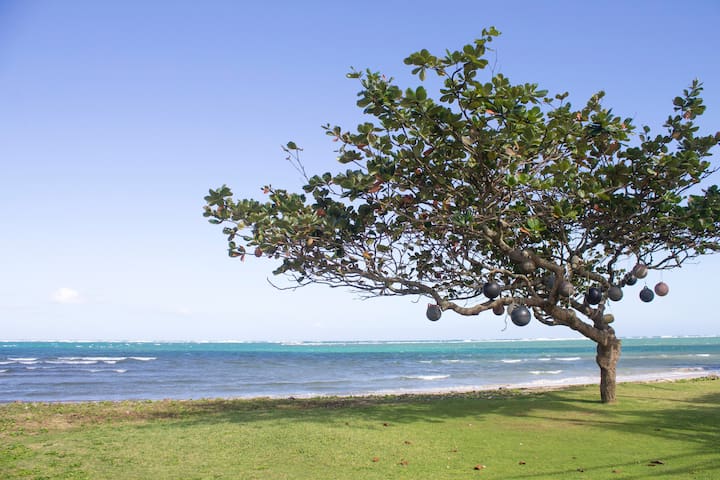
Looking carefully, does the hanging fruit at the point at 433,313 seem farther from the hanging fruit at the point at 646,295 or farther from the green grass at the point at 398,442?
the hanging fruit at the point at 646,295

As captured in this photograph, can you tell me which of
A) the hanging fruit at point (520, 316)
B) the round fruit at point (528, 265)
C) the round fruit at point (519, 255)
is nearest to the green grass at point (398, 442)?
the hanging fruit at point (520, 316)

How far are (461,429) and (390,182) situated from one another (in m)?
4.47

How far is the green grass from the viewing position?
7.45 m

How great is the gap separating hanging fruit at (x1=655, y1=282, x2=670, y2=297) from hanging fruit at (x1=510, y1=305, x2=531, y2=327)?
3275 mm

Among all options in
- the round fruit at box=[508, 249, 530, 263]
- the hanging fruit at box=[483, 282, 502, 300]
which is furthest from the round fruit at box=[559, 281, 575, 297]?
the hanging fruit at box=[483, 282, 502, 300]

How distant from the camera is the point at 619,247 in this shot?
38.9 feet

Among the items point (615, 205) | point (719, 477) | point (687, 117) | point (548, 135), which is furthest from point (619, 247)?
point (719, 477)

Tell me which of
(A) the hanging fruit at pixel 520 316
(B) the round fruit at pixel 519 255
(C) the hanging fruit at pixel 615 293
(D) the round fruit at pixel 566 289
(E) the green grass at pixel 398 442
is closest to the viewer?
(E) the green grass at pixel 398 442

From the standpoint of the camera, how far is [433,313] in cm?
1089

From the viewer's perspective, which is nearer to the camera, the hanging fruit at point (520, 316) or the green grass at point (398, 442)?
the green grass at point (398, 442)

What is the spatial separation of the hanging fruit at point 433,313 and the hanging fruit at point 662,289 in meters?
4.46

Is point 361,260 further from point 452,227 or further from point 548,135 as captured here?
point 548,135

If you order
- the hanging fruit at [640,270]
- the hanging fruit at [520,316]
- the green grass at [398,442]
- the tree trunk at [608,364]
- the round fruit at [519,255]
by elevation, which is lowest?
the green grass at [398,442]

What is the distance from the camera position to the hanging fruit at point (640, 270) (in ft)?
37.4
